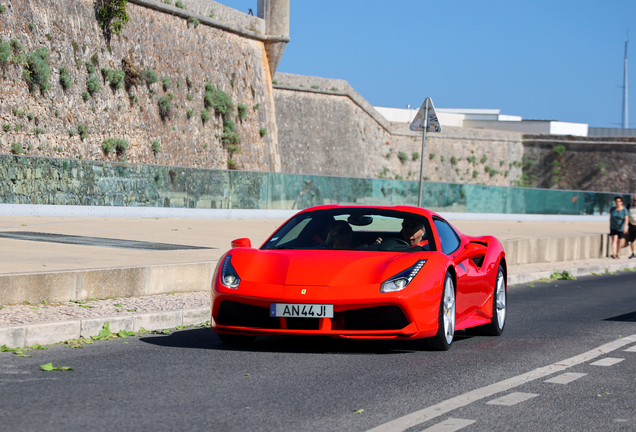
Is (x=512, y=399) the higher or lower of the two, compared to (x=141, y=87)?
lower

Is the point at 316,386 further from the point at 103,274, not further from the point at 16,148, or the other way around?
the point at 16,148

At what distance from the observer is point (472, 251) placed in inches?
321

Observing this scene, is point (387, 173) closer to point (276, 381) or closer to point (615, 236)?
point (615, 236)

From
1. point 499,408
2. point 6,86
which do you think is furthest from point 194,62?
point 499,408

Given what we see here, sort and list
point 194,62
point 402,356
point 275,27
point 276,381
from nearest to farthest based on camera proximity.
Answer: point 276,381, point 402,356, point 194,62, point 275,27

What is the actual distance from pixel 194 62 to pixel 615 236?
69.3 feet

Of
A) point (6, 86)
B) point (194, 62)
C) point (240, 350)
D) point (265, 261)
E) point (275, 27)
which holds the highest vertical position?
point (275, 27)

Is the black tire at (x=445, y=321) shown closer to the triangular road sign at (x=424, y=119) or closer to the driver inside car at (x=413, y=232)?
the driver inside car at (x=413, y=232)

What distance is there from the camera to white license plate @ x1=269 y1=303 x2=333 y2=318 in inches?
257

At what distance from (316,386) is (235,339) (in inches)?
75.1

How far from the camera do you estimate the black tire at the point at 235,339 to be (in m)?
7.24

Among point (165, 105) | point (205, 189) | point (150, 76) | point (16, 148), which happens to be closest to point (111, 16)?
point (150, 76)

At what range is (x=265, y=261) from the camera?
709 cm

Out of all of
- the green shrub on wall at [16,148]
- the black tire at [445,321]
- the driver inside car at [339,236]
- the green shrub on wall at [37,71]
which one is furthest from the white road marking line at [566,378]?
the green shrub on wall at [37,71]
